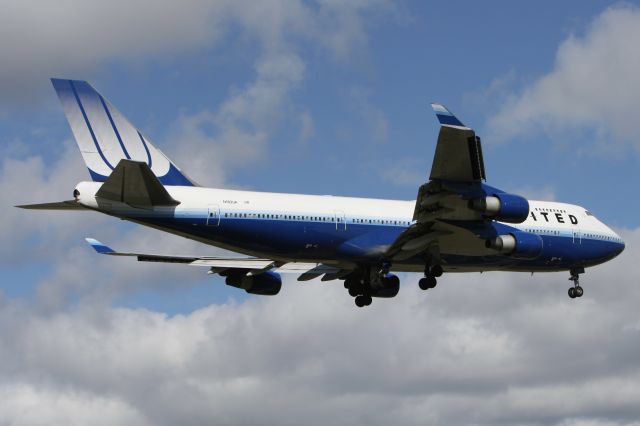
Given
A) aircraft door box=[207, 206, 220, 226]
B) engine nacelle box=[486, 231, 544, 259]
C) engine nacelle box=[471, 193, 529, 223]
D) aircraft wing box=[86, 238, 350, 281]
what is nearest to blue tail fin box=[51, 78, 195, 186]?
aircraft door box=[207, 206, 220, 226]

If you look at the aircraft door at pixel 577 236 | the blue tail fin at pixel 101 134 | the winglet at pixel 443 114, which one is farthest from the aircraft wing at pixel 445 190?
the blue tail fin at pixel 101 134

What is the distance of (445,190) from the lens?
103 ft

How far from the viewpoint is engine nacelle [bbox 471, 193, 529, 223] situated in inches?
1246

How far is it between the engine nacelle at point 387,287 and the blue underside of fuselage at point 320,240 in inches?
68.3

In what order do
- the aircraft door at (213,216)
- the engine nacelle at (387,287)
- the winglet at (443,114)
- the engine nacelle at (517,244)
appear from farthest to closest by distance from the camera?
the engine nacelle at (387,287), the engine nacelle at (517,244), the aircraft door at (213,216), the winglet at (443,114)

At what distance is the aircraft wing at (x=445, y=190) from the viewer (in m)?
28.7

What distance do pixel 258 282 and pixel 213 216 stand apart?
8.35 m

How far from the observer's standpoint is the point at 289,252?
110 feet

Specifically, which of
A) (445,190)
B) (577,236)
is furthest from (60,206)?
(577,236)

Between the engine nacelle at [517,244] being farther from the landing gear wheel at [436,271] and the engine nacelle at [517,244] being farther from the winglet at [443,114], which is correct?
the winglet at [443,114]

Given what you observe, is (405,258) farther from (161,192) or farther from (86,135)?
(86,135)

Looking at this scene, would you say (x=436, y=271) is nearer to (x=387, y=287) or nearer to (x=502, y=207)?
(x=387, y=287)

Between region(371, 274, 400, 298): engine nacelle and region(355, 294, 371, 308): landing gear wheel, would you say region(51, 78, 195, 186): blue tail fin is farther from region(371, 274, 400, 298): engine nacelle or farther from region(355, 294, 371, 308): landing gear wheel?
region(355, 294, 371, 308): landing gear wheel

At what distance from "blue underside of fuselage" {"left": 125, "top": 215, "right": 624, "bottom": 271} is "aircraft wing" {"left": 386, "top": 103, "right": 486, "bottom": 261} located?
94 centimetres
